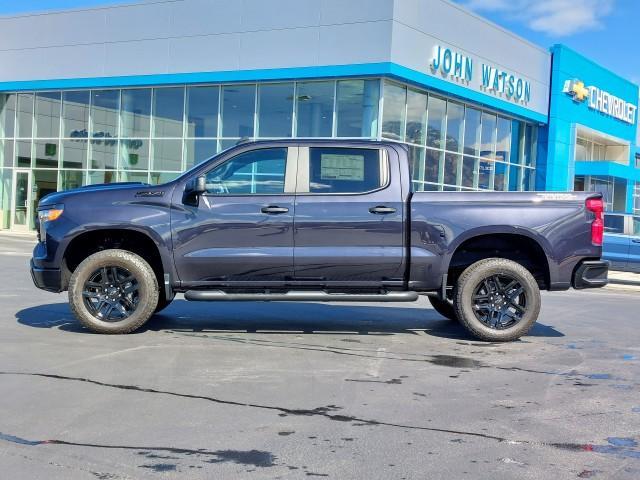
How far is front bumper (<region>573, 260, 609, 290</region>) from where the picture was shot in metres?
7.31

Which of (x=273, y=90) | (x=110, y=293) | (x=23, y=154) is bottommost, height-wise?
(x=110, y=293)

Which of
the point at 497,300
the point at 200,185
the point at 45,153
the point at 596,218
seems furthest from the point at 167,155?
the point at 596,218

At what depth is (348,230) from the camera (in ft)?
23.2

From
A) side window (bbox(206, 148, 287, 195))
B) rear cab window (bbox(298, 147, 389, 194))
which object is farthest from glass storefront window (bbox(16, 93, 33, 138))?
rear cab window (bbox(298, 147, 389, 194))

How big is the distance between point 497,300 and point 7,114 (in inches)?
1122

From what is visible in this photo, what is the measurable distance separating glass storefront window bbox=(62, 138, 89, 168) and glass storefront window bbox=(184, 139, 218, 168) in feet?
16.7

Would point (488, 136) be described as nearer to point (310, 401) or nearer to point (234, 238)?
point (234, 238)

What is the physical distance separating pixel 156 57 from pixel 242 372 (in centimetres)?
2219

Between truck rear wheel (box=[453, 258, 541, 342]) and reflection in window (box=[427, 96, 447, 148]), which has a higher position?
reflection in window (box=[427, 96, 447, 148])

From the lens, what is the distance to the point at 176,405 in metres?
4.81

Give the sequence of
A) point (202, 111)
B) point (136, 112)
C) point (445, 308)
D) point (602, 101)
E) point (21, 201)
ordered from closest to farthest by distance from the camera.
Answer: point (445, 308)
point (202, 111)
point (136, 112)
point (21, 201)
point (602, 101)

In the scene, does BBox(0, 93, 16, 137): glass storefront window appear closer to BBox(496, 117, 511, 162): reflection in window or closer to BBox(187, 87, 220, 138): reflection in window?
BBox(187, 87, 220, 138): reflection in window

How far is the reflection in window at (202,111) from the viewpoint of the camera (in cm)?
2552

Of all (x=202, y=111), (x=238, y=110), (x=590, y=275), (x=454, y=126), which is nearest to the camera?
(x=590, y=275)
